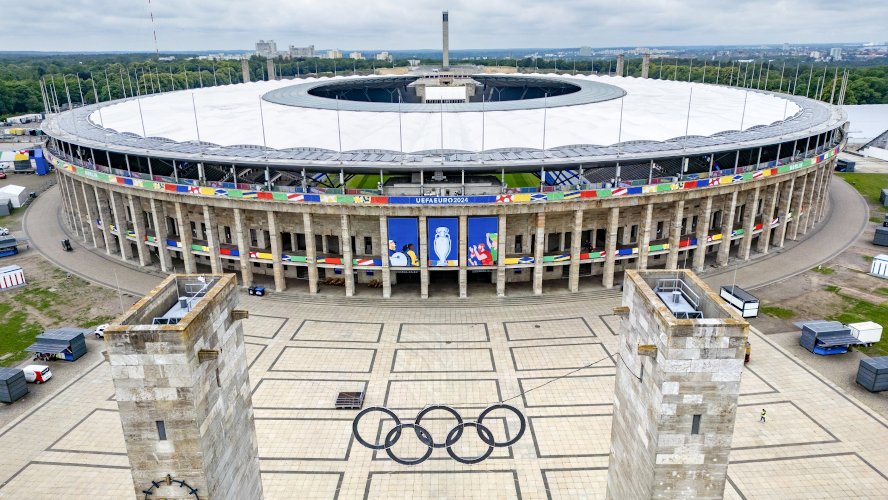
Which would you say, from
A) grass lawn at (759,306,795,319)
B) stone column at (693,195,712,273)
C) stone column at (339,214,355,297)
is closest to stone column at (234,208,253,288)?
stone column at (339,214,355,297)

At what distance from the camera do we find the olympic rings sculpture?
4053cm

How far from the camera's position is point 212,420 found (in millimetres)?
25875

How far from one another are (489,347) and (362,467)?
19634 millimetres

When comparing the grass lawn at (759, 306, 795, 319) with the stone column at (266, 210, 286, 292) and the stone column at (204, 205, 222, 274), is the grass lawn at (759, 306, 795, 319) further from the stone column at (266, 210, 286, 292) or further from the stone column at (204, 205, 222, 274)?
the stone column at (204, 205, 222, 274)

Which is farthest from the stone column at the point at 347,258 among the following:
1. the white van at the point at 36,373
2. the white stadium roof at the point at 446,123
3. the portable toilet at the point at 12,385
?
the portable toilet at the point at 12,385

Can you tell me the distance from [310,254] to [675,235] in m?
43.3

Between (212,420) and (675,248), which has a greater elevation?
(212,420)

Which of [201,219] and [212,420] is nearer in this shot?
[212,420]

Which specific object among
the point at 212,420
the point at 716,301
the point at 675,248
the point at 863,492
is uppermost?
the point at 716,301

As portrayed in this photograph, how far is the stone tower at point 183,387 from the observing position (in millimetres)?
23416

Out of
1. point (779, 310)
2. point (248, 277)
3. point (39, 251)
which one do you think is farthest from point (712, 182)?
point (39, 251)

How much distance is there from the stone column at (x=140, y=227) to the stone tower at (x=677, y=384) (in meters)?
65.6

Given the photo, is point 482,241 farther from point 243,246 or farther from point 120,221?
point 120,221

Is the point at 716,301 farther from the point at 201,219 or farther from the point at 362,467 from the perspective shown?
the point at 201,219
